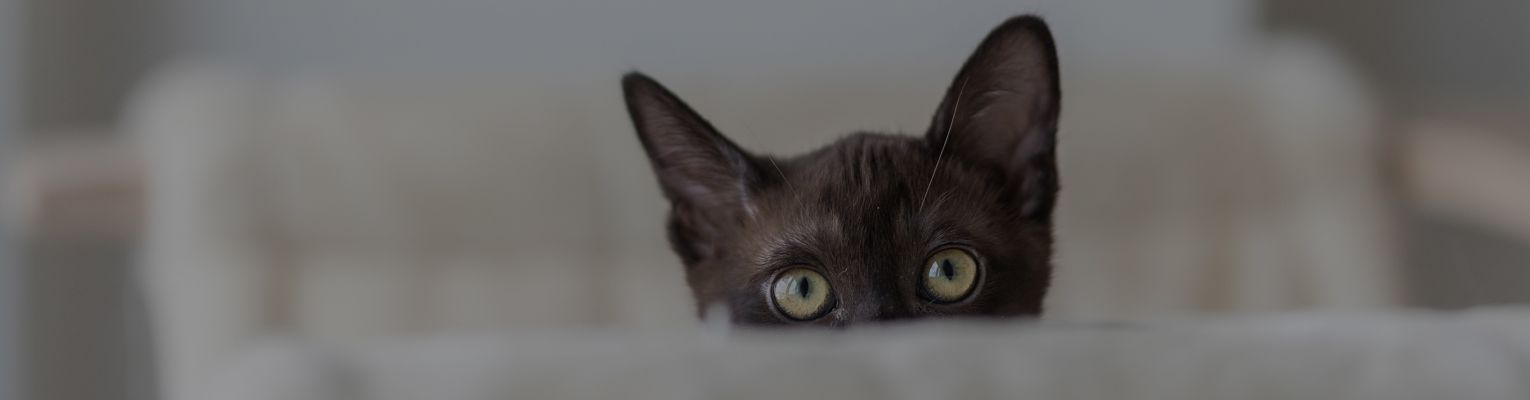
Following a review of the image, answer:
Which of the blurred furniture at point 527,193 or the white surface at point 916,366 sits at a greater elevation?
the white surface at point 916,366

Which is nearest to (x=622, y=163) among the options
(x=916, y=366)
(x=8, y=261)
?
(x=8, y=261)

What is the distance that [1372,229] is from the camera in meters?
1.04

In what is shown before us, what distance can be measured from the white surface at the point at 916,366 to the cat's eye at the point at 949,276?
0.17 metres

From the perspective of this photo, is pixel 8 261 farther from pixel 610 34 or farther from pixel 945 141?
pixel 945 141

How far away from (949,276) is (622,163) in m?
0.65

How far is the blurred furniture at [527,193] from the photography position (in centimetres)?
104

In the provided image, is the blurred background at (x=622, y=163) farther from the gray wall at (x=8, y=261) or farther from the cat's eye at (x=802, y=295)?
the cat's eye at (x=802, y=295)

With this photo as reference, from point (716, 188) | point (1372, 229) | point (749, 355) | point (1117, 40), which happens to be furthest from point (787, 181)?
point (1372, 229)

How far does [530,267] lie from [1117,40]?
0.50 m

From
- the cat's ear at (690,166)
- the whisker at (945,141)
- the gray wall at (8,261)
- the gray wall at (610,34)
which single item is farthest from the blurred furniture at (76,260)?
the whisker at (945,141)

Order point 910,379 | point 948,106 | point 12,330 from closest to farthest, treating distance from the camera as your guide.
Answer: point 910,379
point 948,106
point 12,330

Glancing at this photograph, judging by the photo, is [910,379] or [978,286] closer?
[910,379]

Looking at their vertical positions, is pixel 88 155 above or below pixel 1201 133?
below

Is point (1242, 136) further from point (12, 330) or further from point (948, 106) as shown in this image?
point (12, 330)
